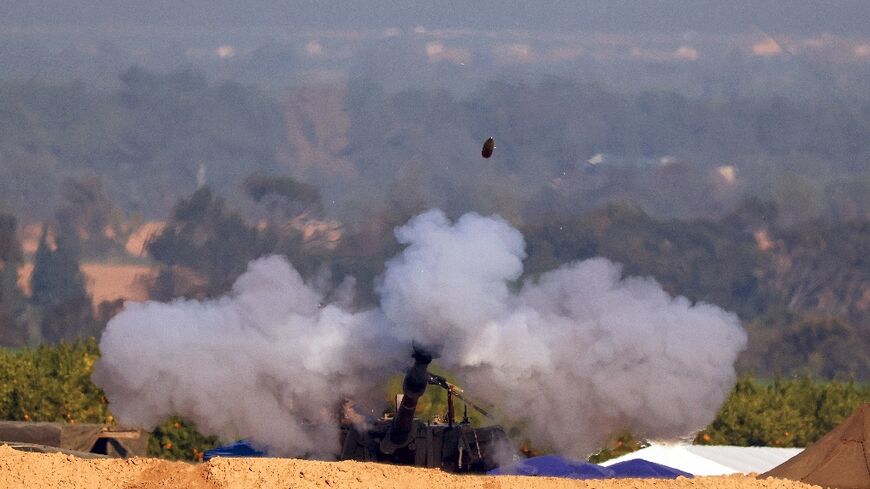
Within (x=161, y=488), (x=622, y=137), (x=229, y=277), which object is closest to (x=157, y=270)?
(x=229, y=277)

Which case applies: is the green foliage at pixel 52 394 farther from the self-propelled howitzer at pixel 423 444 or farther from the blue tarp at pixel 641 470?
the blue tarp at pixel 641 470

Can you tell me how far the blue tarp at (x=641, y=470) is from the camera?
2722 cm

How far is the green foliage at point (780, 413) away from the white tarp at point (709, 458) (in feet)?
10.5

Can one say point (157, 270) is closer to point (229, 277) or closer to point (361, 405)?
point (229, 277)

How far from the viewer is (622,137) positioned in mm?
56594

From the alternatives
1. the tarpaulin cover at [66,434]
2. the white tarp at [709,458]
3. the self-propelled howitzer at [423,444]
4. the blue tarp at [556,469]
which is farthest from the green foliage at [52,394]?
the blue tarp at [556,469]

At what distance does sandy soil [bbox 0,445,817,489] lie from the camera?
20203mm

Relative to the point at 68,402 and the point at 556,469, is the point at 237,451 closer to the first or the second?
the point at 556,469

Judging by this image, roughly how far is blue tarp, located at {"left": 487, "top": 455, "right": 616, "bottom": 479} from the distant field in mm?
24203

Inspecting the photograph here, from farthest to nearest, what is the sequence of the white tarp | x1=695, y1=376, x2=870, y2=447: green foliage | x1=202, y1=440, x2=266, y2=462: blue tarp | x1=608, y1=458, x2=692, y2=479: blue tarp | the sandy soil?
x1=695, y1=376, x2=870, y2=447: green foliage, the white tarp, x1=202, y1=440, x2=266, y2=462: blue tarp, x1=608, y1=458, x2=692, y2=479: blue tarp, the sandy soil

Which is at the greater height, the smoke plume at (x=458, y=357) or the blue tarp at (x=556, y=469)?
the smoke plume at (x=458, y=357)

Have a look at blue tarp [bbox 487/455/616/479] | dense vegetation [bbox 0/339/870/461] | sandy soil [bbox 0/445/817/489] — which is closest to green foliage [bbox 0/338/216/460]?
dense vegetation [bbox 0/339/870/461]

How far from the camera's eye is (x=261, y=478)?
20281 millimetres

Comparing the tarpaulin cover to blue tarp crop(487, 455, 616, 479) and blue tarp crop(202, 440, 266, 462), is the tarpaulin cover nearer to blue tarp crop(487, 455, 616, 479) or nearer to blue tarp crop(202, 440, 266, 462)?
blue tarp crop(202, 440, 266, 462)
